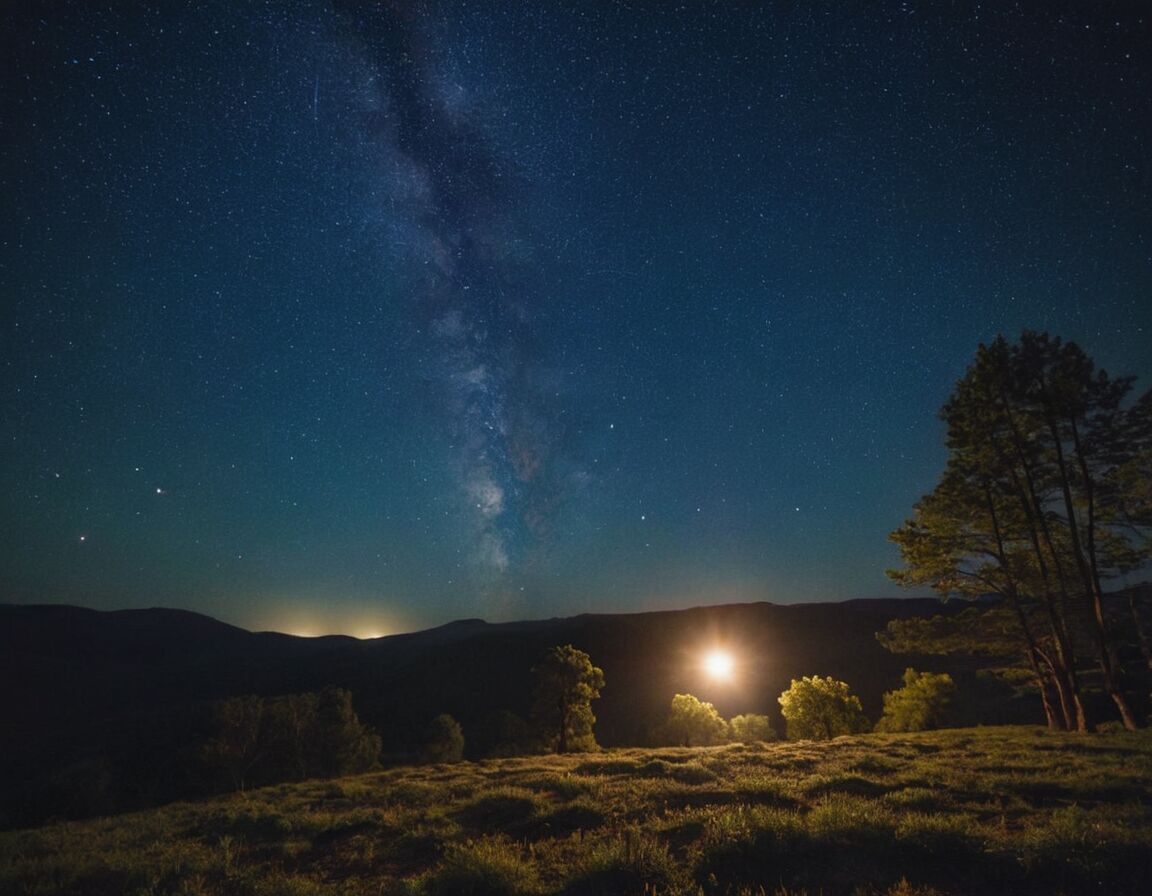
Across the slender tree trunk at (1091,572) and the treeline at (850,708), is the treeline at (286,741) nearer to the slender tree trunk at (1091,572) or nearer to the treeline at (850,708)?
the treeline at (850,708)

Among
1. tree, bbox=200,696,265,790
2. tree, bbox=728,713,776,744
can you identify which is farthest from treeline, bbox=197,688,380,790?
tree, bbox=728,713,776,744

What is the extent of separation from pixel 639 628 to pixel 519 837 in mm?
196581

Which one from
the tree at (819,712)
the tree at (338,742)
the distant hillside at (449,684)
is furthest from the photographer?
the distant hillside at (449,684)

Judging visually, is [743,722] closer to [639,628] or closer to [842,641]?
[842,641]

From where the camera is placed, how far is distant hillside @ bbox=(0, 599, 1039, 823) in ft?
312

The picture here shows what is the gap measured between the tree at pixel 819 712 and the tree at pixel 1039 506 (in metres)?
17.1

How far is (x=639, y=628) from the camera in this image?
194125 millimetres

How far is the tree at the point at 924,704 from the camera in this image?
3869 centimetres

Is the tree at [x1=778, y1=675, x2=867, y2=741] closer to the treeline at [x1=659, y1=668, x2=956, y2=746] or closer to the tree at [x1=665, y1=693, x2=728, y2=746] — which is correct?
the treeline at [x1=659, y1=668, x2=956, y2=746]

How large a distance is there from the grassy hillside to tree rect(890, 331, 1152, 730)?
643 centimetres

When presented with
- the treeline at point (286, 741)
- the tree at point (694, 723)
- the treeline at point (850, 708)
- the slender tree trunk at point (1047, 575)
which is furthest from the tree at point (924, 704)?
the treeline at point (286, 741)

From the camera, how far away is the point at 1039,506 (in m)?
20.8

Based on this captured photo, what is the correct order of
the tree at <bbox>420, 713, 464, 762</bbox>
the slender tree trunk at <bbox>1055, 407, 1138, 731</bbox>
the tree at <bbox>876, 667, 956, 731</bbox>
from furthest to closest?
the tree at <bbox>420, 713, 464, 762</bbox>
the tree at <bbox>876, 667, 956, 731</bbox>
the slender tree trunk at <bbox>1055, 407, 1138, 731</bbox>

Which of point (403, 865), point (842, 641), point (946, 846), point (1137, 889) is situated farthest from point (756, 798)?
point (842, 641)
